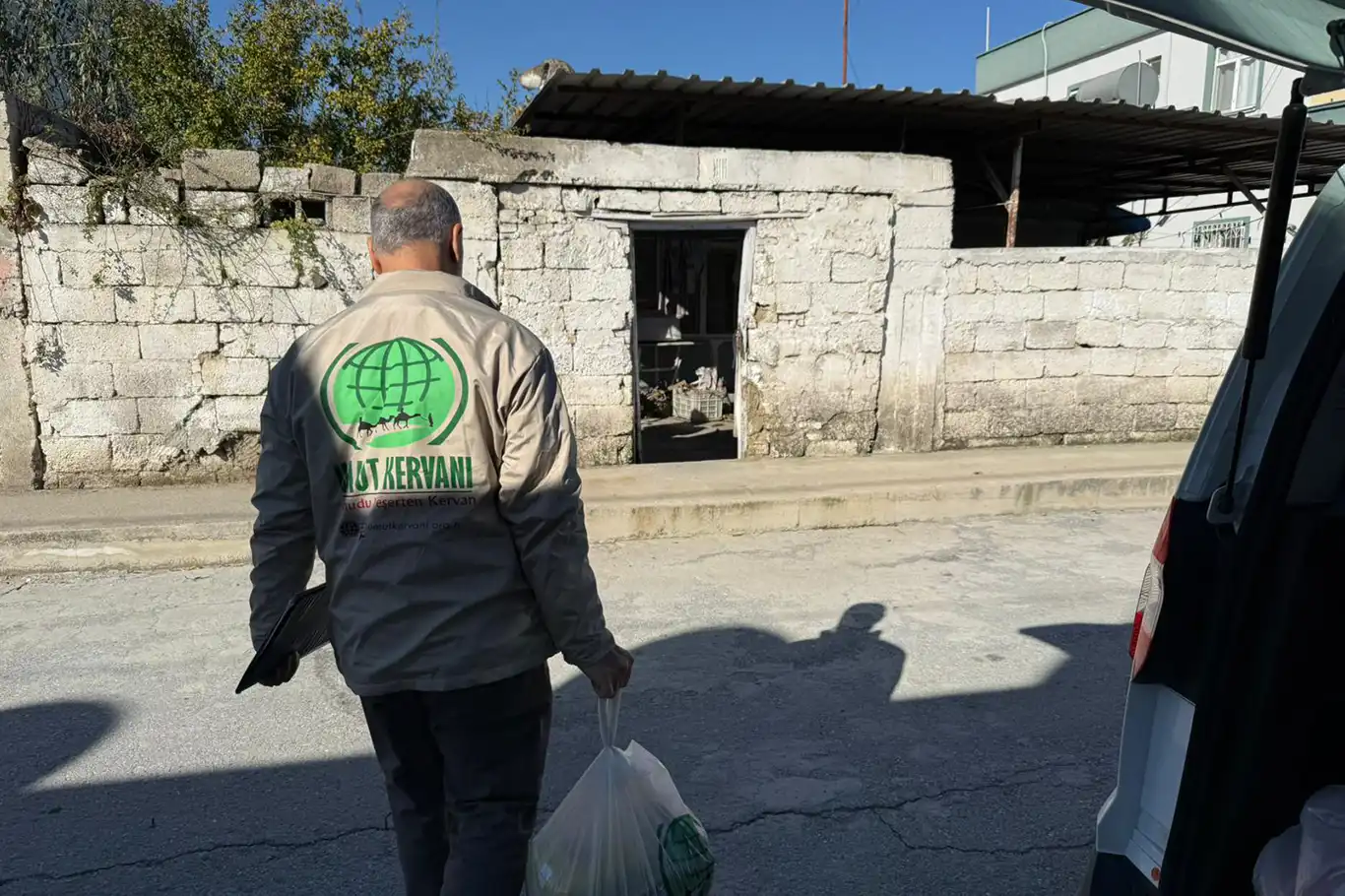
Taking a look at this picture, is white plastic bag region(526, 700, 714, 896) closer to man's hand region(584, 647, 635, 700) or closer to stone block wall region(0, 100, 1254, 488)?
man's hand region(584, 647, 635, 700)

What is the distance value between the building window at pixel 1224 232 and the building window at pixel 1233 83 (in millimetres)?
2218

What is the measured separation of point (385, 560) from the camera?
174cm

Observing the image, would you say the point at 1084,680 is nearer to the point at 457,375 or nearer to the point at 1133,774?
the point at 1133,774

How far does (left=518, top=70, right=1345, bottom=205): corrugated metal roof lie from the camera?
717cm

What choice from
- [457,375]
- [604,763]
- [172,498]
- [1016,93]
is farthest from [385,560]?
[1016,93]

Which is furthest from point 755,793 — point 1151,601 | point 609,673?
point 1151,601

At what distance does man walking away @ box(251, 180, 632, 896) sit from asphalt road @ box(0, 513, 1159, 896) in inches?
33.9

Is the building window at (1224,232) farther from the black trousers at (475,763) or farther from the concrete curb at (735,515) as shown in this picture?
the black trousers at (475,763)

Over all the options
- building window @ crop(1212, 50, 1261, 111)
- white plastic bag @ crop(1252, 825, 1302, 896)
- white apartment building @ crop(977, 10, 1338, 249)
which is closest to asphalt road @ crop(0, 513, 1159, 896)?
white plastic bag @ crop(1252, 825, 1302, 896)

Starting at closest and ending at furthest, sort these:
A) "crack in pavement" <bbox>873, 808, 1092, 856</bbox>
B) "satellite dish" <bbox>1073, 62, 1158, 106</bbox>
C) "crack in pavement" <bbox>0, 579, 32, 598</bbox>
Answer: "crack in pavement" <bbox>873, 808, 1092, 856</bbox>, "crack in pavement" <bbox>0, 579, 32, 598</bbox>, "satellite dish" <bbox>1073, 62, 1158, 106</bbox>

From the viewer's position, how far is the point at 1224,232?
17547mm

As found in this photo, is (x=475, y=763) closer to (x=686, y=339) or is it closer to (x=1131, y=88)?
(x=686, y=339)

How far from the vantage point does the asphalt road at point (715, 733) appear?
2.51 m

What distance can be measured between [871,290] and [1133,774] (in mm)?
6261
